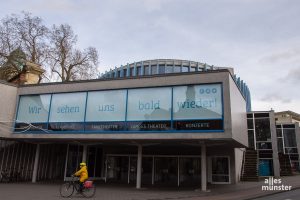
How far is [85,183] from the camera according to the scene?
14523 millimetres

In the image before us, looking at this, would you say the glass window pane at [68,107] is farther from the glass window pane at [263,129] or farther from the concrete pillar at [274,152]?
the concrete pillar at [274,152]

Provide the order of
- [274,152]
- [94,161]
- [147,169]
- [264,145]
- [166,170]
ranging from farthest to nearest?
[264,145]
[274,152]
[94,161]
[147,169]
[166,170]

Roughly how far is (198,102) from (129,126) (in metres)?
4.35

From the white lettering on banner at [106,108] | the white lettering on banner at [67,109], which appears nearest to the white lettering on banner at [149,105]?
the white lettering on banner at [106,108]

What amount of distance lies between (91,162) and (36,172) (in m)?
4.73

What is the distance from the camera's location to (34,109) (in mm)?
21062

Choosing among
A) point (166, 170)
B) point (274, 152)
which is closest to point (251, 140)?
point (274, 152)

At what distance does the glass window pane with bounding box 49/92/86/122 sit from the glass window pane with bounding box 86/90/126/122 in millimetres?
549

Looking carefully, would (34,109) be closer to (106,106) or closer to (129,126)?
(106,106)

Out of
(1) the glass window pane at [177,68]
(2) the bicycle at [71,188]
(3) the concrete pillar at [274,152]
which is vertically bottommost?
(2) the bicycle at [71,188]

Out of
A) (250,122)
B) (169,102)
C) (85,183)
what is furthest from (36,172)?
(250,122)

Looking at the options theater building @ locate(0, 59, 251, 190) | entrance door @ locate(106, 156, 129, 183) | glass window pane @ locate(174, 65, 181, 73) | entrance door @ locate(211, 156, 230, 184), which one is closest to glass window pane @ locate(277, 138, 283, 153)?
theater building @ locate(0, 59, 251, 190)

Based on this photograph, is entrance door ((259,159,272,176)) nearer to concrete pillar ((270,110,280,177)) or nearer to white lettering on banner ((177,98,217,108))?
concrete pillar ((270,110,280,177))

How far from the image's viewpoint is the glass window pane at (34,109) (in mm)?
20594
